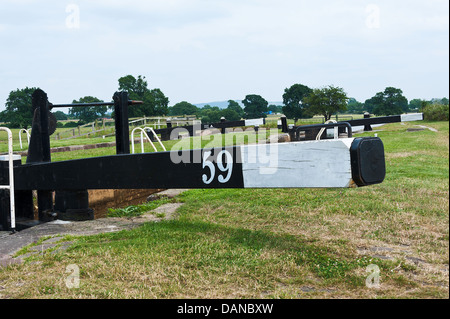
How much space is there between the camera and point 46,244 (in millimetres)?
3703

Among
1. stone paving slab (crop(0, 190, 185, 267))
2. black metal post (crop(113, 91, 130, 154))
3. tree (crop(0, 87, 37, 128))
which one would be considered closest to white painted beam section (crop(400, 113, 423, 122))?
stone paving slab (crop(0, 190, 185, 267))

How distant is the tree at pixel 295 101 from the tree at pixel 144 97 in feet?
42.4

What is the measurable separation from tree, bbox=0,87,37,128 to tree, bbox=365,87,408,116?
3836 centimetres

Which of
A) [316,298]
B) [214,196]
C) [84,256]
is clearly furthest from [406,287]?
[214,196]

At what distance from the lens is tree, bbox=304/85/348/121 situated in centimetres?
4328

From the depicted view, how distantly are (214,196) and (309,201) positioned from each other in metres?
1.40

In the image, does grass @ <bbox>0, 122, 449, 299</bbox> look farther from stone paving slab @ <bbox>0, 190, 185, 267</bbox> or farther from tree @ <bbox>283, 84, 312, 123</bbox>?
tree @ <bbox>283, 84, 312, 123</bbox>

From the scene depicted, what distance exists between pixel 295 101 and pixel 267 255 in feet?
140

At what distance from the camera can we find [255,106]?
2483cm

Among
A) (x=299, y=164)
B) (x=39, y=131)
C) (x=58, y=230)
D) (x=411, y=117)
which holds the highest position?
(x=411, y=117)

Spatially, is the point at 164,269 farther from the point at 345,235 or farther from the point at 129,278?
the point at 345,235

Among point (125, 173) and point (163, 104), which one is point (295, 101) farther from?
point (125, 173)

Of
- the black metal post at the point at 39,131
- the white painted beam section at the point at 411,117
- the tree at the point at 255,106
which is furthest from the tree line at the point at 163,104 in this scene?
the black metal post at the point at 39,131

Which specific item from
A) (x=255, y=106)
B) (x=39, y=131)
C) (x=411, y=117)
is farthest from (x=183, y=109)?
(x=39, y=131)
